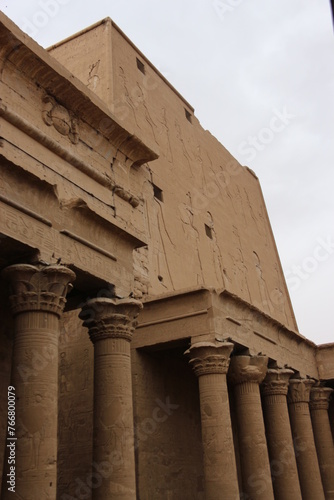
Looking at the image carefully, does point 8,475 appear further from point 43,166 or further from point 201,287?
point 201,287

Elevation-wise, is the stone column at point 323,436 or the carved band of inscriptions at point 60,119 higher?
the carved band of inscriptions at point 60,119

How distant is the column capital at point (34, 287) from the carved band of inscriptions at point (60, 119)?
2.63m

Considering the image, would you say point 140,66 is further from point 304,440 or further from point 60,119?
point 304,440

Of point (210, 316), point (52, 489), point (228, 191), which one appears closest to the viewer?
point (52, 489)

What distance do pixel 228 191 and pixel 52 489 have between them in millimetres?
14779

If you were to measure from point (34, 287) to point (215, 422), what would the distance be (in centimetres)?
449

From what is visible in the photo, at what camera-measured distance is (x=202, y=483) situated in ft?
40.4

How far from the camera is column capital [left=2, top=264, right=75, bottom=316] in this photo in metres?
7.36

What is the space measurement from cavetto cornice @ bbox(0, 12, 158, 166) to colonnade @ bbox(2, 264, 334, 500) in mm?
3159

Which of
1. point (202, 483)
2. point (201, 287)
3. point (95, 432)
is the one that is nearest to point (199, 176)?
point (201, 287)

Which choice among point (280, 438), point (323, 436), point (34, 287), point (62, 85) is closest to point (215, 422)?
point (280, 438)

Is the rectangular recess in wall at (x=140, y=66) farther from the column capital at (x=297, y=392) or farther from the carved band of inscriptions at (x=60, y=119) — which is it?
the column capital at (x=297, y=392)

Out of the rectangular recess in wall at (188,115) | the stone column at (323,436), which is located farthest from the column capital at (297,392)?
the rectangular recess in wall at (188,115)

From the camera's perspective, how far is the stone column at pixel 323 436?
50.1ft
